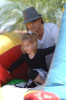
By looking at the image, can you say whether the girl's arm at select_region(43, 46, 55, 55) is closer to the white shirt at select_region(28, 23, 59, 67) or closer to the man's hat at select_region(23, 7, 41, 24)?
the white shirt at select_region(28, 23, 59, 67)

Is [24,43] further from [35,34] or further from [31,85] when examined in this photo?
[31,85]

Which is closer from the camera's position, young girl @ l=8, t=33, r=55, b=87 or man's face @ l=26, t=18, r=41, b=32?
young girl @ l=8, t=33, r=55, b=87

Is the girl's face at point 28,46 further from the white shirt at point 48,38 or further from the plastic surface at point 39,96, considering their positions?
the plastic surface at point 39,96

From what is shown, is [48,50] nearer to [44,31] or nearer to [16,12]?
[44,31]

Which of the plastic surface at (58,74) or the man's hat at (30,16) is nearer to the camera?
the plastic surface at (58,74)

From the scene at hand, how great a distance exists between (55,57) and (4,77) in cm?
106

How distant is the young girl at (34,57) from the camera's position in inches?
108

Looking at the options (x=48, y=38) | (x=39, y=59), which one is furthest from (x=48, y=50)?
(x=48, y=38)

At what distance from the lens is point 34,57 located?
2.93 meters

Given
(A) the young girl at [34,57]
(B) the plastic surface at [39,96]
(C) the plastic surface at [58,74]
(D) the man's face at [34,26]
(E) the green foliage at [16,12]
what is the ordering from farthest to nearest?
(E) the green foliage at [16,12] < (D) the man's face at [34,26] < (A) the young girl at [34,57] < (C) the plastic surface at [58,74] < (B) the plastic surface at [39,96]

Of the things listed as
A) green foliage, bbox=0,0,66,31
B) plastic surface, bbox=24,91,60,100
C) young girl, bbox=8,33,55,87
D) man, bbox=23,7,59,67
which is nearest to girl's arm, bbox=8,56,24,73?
young girl, bbox=8,33,55,87

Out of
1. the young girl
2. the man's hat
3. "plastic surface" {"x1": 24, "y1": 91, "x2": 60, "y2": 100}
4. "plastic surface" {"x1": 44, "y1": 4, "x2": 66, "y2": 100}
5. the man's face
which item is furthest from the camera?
the man's hat

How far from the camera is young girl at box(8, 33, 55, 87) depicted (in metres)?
2.75

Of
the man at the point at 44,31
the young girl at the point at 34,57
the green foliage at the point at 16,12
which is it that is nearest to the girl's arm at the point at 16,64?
the young girl at the point at 34,57
